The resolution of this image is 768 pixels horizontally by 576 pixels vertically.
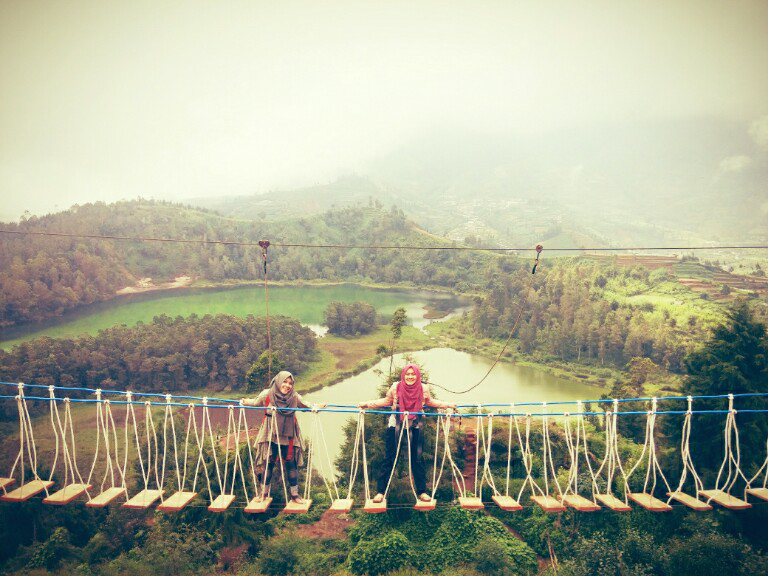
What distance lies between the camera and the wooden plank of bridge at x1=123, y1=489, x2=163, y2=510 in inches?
157

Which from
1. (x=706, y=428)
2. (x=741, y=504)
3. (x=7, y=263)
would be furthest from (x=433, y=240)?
(x=741, y=504)

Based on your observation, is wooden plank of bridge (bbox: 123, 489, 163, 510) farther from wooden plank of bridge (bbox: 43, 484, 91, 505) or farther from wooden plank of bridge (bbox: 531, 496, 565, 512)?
wooden plank of bridge (bbox: 531, 496, 565, 512)

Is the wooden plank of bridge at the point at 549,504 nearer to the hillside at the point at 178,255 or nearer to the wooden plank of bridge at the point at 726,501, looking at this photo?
the wooden plank of bridge at the point at 726,501

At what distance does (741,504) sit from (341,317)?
25.8m

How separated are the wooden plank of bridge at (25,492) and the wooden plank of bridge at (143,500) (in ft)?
2.28

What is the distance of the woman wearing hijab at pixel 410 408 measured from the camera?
4.21 metres

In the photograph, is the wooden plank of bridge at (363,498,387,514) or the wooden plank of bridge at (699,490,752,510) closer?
the wooden plank of bridge at (363,498,387,514)

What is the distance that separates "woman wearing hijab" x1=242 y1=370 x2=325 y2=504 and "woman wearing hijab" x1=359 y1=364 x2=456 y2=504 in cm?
59

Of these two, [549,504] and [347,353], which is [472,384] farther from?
[549,504]

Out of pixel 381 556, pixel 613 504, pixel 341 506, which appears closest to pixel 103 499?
pixel 341 506

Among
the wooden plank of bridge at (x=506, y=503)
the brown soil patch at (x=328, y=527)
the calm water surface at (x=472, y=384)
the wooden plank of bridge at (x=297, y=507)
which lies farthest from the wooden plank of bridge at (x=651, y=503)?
the calm water surface at (x=472, y=384)

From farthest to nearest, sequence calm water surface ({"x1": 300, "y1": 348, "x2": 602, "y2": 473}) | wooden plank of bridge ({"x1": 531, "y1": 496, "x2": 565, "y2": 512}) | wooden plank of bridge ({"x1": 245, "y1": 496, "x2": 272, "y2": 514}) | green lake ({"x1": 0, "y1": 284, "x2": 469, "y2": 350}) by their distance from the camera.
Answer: green lake ({"x1": 0, "y1": 284, "x2": 469, "y2": 350})
calm water surface ({"x1": 300, "y1": 348, "x2": 602, "y2": 473})
wooden plank of bridge ({"x1": 531, "y1": 496, "x2": 565, "y2": 512})
wooden plank of bridge ({"x1": 245, "y1": 496, "x2": 272, "y2": 514})

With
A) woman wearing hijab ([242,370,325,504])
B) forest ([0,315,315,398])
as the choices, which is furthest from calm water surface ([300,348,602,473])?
woman wearing hijab ([242,370,325,504])

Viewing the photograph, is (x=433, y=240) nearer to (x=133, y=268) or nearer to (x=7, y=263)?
(x=133, y=268)
